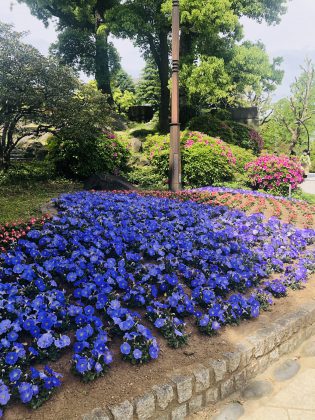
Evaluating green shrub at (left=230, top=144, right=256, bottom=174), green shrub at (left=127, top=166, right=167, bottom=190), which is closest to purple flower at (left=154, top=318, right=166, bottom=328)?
green shrub at (left=127, top=166, right=167, bottom=190)

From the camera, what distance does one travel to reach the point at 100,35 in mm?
18859

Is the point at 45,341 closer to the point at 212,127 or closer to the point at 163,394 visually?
the point at 163,394

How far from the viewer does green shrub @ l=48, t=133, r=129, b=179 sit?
1158cm

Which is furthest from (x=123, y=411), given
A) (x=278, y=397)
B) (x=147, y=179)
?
(x=147, y=179)

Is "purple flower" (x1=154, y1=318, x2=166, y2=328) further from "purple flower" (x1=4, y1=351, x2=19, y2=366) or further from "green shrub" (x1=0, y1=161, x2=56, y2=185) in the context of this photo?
"green shrub" (x1=0, y1=161, x2=56, y2=185)

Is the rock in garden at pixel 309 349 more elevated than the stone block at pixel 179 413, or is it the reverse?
the stone block at pixel 179 413

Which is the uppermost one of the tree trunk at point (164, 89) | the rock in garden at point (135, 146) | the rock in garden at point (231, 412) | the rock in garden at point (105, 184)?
the tree trunk at point (164, 89)

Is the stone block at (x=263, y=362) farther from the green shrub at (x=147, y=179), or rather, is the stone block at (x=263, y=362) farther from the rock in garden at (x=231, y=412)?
the green shrub at (x=147, y=179)

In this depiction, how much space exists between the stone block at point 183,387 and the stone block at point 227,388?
359 mm

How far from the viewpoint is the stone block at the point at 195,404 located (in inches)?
112

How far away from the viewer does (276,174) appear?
38.0 feet

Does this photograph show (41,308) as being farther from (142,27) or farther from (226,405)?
(142,27)

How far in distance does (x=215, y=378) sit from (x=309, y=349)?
1296mm

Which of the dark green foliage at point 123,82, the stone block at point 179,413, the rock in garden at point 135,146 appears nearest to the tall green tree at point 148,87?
the dark green foliage at point 123,82
